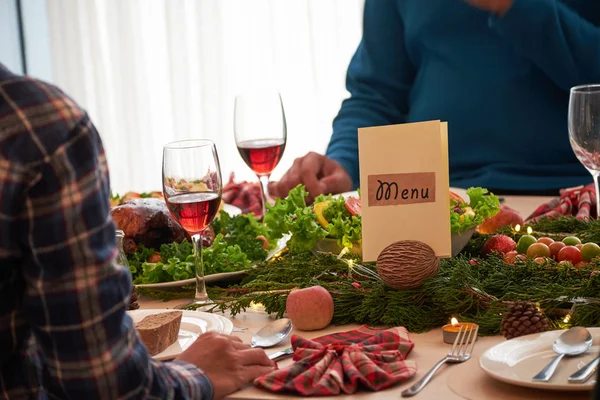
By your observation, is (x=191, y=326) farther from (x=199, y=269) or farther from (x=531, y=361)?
(x=531, y=361)

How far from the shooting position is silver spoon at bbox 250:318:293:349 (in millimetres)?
1057

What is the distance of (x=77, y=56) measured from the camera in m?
4.43

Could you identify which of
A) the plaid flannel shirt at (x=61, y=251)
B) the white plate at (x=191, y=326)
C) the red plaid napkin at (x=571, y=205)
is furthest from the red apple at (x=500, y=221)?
the plaid flannel shirt at (x=61, y=251)

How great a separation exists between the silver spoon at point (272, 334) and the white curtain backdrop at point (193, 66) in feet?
9.16

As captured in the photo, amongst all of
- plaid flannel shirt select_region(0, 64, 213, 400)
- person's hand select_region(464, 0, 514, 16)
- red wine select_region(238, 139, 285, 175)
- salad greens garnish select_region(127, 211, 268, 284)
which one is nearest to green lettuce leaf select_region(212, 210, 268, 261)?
salad greens garnish select_region(127, 211, 268, 284)

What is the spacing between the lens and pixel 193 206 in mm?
1196

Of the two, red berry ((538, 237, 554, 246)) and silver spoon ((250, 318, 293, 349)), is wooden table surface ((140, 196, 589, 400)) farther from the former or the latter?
red berry ((538, 237, 554, 246))

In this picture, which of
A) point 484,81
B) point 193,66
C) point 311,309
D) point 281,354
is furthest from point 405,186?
point 193,66

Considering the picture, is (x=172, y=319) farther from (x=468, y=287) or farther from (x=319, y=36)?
(x=319, y=36)

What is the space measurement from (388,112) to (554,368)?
1862 mm

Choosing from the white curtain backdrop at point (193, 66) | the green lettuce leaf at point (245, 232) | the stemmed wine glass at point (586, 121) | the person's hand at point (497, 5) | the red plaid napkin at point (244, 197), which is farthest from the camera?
the white curtain backdrop at point (193, 66)

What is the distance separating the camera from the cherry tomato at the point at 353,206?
55.1 inches

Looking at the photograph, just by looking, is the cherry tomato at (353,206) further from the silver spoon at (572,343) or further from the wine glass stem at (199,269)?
the silver spoon at (572,343)

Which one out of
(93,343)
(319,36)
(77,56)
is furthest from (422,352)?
(77,56)
